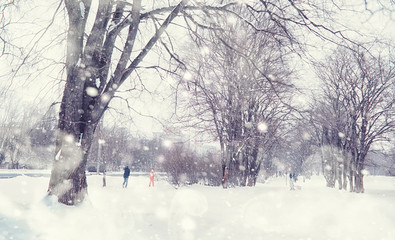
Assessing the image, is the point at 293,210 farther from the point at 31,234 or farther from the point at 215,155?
the point at 215,155

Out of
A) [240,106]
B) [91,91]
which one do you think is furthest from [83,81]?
[240,106]

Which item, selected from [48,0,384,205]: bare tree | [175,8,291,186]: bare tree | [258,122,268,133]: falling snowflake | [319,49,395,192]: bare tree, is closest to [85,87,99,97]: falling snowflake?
[48,0,384,205]: bare tree

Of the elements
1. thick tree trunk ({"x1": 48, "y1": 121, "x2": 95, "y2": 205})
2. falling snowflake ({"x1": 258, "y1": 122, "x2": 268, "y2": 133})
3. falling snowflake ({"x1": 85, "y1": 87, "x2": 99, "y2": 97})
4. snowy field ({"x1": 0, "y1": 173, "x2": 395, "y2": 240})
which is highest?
falling snowflake ({"x1": 258, "y1": 122, "x2": 268, "y2": 133})

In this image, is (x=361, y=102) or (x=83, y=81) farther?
(x=361, y=102)

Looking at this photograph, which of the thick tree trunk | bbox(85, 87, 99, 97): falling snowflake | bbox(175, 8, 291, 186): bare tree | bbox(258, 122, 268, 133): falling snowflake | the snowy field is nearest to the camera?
the snowy field

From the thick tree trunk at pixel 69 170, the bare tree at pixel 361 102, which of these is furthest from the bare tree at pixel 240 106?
the thick tree trunk at pixel 69 170

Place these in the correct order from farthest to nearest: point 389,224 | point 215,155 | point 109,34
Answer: point 215,155 < point 389,224 < point 109,34

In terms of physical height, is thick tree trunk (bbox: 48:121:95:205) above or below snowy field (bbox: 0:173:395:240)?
above

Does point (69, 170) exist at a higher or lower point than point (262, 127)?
lower

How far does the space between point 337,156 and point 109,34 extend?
2229 cm

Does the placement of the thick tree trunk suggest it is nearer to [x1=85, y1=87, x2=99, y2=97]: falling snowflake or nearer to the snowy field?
the snowy field

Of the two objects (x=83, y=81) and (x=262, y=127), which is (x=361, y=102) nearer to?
(x=262, y=127)

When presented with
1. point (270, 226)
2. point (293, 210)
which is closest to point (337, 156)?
point (293, 210)

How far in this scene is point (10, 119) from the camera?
125ft
